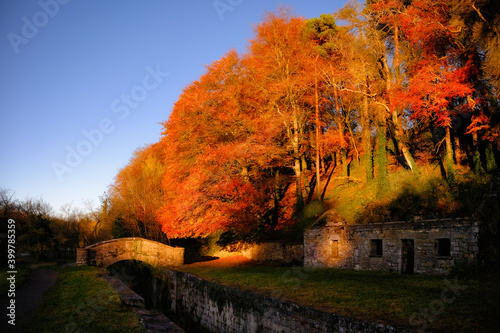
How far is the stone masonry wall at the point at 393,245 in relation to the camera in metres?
10.3

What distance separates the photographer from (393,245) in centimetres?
1230

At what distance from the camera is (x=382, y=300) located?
794cm

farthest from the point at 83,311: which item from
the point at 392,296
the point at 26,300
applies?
the point at 392,296

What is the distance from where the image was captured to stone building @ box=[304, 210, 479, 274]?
10.3 meters

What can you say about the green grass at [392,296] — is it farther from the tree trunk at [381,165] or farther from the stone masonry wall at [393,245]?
the tree trunk at [381,165]

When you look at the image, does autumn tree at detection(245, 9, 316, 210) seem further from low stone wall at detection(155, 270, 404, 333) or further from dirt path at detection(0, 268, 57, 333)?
dirt path at detection(0, 268, 57, 333)

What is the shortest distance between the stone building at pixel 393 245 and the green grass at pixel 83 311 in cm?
876

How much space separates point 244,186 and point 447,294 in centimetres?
1290

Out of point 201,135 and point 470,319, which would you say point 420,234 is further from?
point 201,135

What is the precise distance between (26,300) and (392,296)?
11.3m

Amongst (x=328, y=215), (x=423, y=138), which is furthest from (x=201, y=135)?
(x=423, y=138)

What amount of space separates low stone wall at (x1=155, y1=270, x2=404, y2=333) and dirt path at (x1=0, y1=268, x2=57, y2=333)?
18.4 ft

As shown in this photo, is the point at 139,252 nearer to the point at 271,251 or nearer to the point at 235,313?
the point at 271,251

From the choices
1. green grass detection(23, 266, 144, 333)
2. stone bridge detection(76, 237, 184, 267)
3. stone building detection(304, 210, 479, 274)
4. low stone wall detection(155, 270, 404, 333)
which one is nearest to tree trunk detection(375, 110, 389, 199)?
stone building detection(304, 210, 479, 274)
